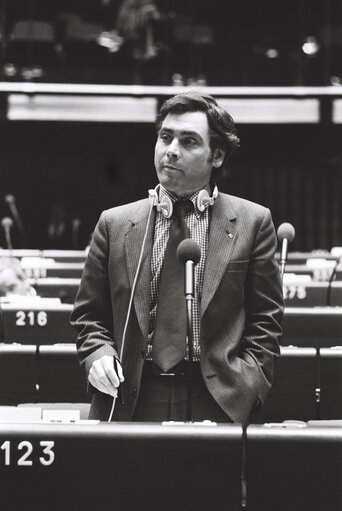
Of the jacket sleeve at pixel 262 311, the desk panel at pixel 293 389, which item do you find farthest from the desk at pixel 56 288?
the jacket sleeve at pixel 262 311

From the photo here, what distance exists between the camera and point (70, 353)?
3.49 meters

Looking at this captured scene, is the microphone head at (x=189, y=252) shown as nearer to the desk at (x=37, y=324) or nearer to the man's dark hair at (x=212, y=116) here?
the man's dark hair at (x=212, y=116)

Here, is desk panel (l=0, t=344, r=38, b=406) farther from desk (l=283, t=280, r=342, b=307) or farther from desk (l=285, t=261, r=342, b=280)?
desk (l=285, t=261, r=342, b=280)

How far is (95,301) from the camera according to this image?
7.54 ft

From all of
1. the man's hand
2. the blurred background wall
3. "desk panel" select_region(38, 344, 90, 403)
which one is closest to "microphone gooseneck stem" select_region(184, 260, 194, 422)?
the man's hand

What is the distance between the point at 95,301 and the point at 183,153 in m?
0.45

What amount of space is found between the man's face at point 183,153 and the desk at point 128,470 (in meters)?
0.78

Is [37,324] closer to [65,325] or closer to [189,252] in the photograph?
[65,325]

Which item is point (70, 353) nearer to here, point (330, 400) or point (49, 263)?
point (330, 400)

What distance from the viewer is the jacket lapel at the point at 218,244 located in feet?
7.23

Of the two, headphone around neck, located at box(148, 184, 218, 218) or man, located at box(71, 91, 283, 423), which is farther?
headphone around neck, located at box(148, 184, 218, 218)

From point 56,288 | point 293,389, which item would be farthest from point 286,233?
point 56,288

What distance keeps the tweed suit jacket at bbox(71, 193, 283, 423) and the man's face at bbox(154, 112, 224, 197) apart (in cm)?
12

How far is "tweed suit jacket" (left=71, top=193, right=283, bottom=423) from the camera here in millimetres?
2168
